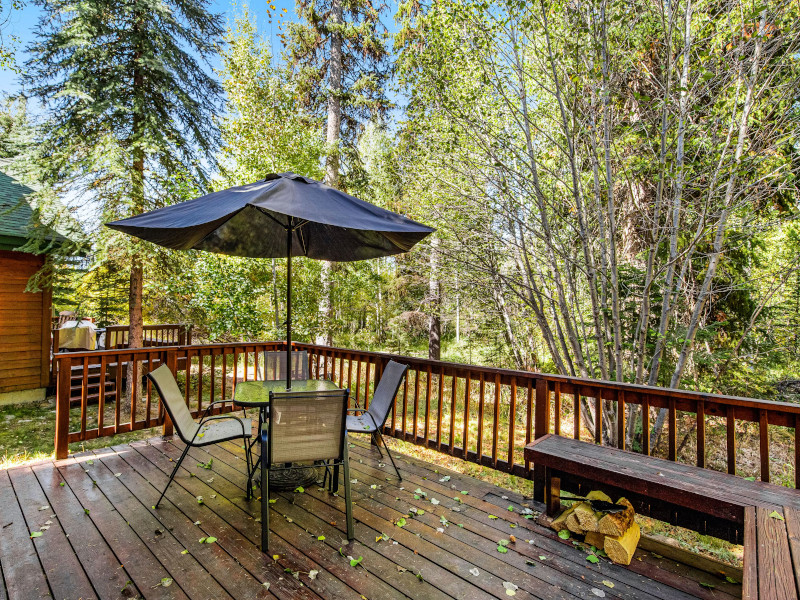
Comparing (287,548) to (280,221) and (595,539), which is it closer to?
(595,539)

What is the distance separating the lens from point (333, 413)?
8.27ft

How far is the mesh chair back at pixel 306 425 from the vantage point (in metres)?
2.40

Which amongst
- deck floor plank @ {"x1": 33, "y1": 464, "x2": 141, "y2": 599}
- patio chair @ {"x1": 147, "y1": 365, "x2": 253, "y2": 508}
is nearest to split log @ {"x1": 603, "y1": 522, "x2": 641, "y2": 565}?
patio chair @ {"x1": 147, "y1": 365, "x2": 253, "y2": 508}

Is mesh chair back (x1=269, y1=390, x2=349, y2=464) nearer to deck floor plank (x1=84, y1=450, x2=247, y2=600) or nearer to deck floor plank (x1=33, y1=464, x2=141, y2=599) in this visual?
deck floor plank (x1=84, y1=450, x2=247, y2=600)

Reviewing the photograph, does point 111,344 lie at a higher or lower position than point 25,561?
higher

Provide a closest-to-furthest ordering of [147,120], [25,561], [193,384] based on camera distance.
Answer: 1. [25,561]
2. [147,120]
3. [193,384]

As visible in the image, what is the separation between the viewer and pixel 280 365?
14.2ft

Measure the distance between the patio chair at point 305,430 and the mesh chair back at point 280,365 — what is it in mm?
1750

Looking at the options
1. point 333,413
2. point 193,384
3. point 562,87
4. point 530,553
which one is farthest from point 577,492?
point 193,384

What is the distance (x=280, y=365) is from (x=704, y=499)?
12.0ft

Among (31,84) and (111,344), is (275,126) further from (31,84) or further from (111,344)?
(111,344)

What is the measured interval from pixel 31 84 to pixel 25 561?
7248mm

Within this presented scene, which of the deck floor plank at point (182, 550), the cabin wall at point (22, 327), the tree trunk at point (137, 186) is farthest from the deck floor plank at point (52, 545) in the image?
the cabin wall at point (22, 327)

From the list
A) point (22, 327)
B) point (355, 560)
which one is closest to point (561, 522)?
point (355, 560)
